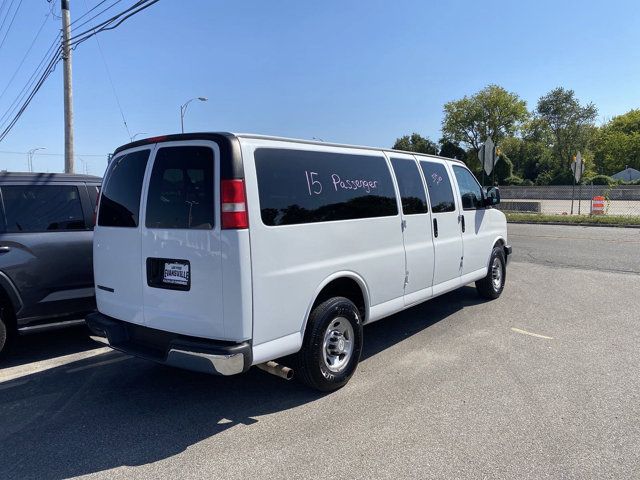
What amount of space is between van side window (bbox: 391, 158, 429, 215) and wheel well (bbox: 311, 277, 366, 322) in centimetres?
113

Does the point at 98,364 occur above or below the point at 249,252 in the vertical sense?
below

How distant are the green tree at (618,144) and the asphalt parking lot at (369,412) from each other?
7708 cm

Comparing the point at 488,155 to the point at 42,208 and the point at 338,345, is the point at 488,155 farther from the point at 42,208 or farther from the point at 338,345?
the point at 42,208

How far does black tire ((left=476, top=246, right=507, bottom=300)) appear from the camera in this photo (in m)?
7.36

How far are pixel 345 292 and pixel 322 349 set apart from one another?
0.73 metres

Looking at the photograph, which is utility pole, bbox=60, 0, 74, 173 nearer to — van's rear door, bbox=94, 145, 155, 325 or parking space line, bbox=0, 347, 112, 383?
parking space line, bbox=0, 347, 112, 383

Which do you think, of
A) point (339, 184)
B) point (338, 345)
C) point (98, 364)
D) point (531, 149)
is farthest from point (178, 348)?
point (531, 149)

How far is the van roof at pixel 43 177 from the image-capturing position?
516 cm

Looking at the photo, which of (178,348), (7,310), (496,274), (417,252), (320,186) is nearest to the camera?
(178,348)

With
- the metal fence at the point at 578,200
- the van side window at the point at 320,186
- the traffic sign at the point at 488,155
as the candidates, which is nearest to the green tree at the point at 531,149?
the metal fence at the point at 578,200

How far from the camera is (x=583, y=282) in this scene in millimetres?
8820

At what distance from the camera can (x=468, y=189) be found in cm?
670

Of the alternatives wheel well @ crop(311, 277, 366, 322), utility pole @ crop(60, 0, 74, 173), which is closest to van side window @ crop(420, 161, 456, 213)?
wheel well @ crop(311, 277, 366, 322)

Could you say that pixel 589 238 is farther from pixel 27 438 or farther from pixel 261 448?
pixel 27 438
